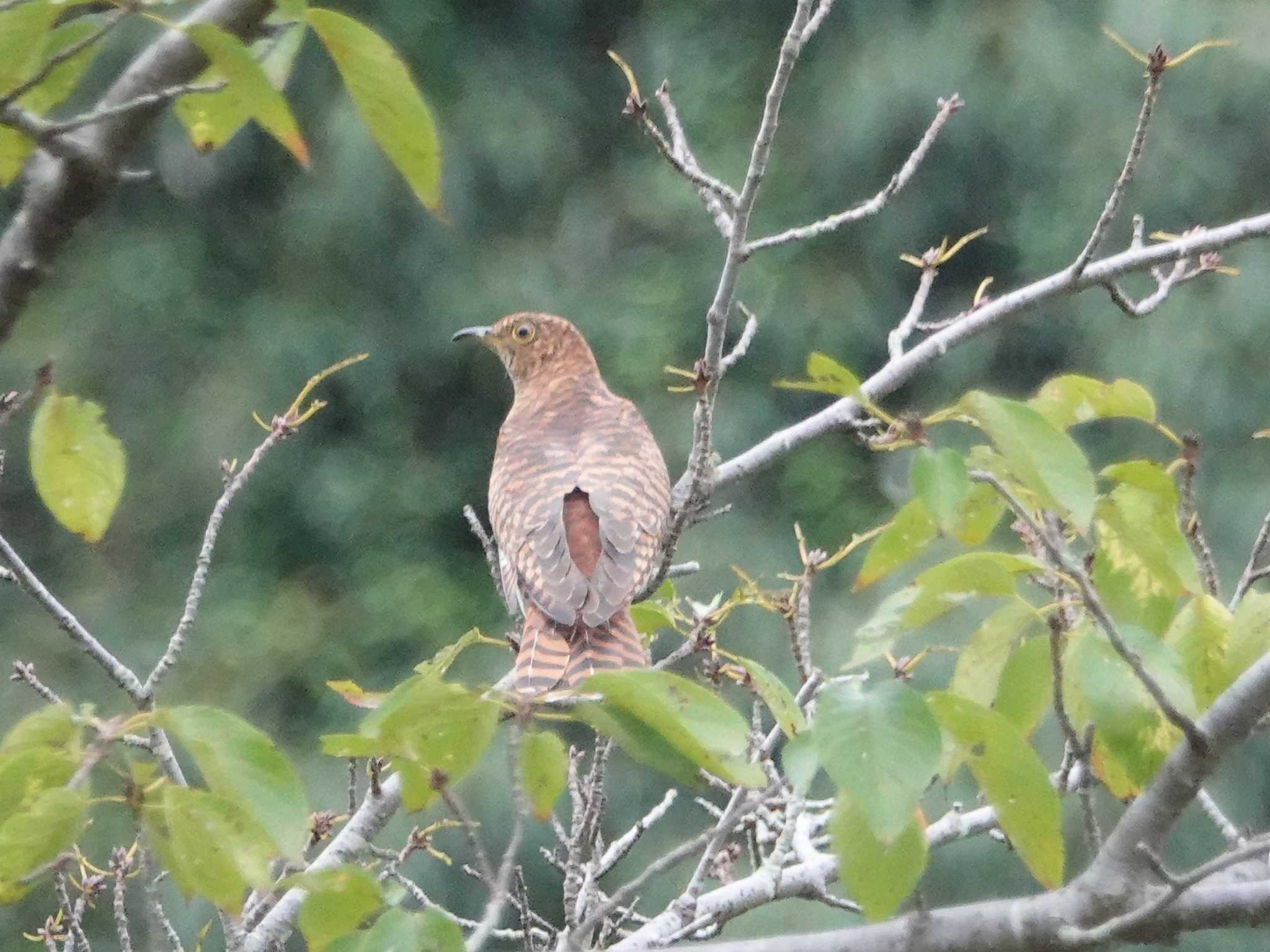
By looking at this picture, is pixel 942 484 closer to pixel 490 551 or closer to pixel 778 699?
pixel 778 699

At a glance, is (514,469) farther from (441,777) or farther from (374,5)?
(374,5)

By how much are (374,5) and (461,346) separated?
125cm

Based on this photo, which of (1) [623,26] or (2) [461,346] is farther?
(1) [623,26]

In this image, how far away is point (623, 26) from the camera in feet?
21.2

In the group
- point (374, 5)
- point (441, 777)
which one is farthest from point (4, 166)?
point (374, 5)

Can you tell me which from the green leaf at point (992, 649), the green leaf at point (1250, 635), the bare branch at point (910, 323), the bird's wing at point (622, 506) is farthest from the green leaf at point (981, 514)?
the bird's wing at point (622, 506)

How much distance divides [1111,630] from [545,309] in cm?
465

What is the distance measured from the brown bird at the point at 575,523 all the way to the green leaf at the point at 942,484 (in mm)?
913

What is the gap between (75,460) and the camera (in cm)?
108

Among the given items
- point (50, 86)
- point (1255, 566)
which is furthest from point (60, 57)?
point (1255, 566)

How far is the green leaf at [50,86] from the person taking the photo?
3.04 feet

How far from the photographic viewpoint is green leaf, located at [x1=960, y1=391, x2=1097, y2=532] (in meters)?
0.95

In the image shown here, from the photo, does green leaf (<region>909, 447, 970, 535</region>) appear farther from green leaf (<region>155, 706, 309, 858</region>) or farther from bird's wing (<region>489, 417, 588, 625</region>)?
bird's wing (<region>489, 417, 588, 625</region>)

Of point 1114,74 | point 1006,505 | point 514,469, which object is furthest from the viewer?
point 1114,74
